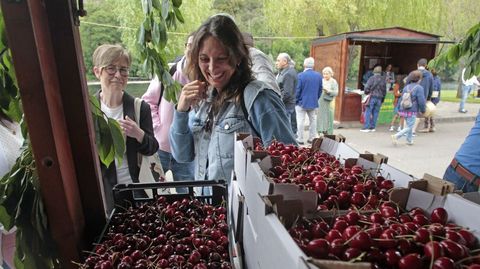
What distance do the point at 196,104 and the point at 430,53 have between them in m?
10.6

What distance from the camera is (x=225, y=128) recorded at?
5.62ft

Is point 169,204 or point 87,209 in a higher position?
point 87,209

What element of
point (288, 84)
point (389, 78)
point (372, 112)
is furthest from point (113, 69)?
point (389, 78)

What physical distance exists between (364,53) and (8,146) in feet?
36.4

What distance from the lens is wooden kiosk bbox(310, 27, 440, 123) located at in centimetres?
884

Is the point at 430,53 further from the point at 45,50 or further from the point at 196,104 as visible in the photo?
the point at 45,50

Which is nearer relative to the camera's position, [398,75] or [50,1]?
[50,1]

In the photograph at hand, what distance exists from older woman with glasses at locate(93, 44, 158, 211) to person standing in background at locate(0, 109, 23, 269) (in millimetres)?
579

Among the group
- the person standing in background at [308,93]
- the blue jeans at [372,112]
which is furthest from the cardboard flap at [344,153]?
the blue jeans at [372,112]

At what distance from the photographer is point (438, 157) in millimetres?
6008

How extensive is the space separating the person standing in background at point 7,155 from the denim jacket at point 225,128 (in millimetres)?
776

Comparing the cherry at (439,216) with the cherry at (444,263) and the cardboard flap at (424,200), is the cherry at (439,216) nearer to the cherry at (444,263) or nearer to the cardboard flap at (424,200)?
the cardboard flap at (424,200)

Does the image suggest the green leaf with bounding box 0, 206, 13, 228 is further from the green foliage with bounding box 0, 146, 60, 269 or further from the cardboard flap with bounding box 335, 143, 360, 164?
the cardboard flap with bounding box 335, 143, 360, 164

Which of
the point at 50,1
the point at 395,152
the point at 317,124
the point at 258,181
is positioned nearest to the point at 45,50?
the point at 50,1
